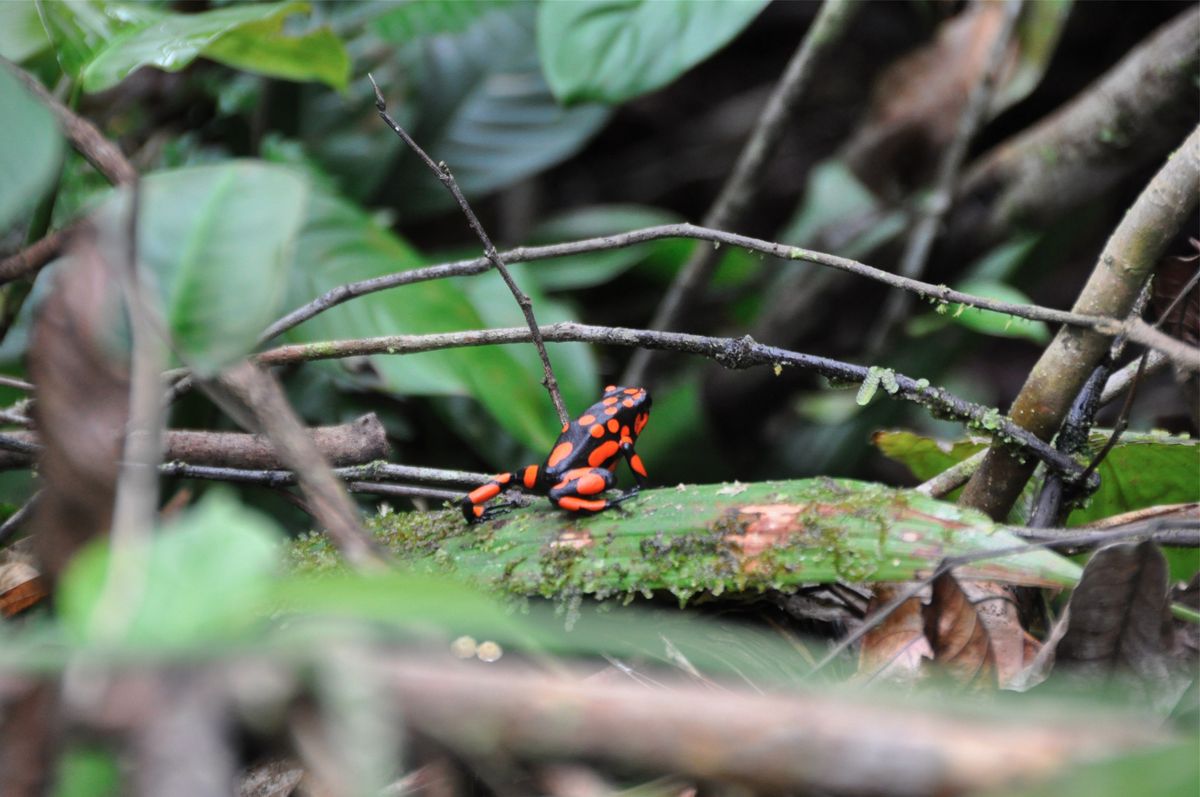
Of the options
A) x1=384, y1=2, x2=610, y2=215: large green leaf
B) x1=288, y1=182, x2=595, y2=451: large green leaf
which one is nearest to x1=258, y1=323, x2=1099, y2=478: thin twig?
x1=288, y1=182, x2=595, y2=451: large green leaf

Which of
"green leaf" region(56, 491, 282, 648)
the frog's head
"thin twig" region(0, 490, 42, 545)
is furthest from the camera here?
the frog's head

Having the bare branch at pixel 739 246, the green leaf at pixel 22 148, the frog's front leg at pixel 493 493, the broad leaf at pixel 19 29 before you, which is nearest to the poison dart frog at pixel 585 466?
the frog's front leg at pixel 493 493

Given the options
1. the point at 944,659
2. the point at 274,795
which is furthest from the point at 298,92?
the point at 944,659

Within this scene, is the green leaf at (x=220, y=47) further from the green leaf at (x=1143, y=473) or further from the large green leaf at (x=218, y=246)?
the green leaf at (x=1143, y=473)

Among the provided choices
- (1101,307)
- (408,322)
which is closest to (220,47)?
(408,322)

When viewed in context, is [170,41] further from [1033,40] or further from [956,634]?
[1033,40]

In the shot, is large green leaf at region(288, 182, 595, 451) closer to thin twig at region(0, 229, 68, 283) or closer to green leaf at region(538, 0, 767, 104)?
green leaf at region(538, 0, 767, 104)
